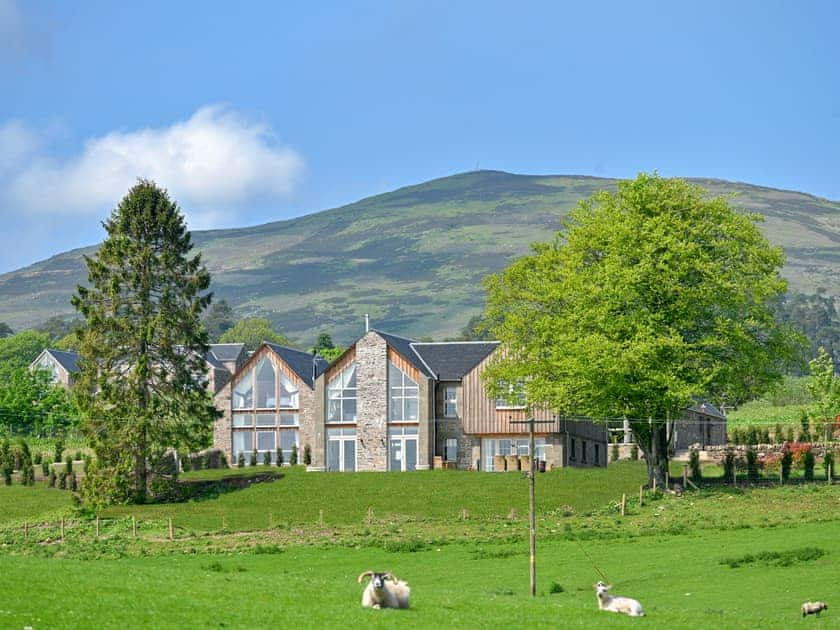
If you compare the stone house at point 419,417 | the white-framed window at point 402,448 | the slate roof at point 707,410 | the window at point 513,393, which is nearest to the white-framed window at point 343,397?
the stone house at point 419,417

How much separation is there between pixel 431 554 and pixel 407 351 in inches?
1370

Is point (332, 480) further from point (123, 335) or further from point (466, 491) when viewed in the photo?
point (123, 335)

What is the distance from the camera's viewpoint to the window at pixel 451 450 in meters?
80.4

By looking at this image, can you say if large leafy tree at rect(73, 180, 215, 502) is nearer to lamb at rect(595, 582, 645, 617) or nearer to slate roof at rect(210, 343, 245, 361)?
lamb at rect(595, 582, 645, 617)

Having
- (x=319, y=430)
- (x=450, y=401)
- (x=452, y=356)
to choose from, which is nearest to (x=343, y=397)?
(x=319, y=430)

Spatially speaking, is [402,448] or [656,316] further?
[402,448]

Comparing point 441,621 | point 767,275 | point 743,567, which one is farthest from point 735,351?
point 441,621

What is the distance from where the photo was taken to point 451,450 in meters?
80.6

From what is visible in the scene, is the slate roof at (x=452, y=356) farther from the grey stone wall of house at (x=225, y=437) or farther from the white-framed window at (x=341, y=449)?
the grey stone wall of house at (x=225, y=437)

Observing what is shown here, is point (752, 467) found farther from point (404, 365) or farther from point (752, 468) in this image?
point (404, 365)

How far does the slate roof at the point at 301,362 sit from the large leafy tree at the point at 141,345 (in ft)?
52.3

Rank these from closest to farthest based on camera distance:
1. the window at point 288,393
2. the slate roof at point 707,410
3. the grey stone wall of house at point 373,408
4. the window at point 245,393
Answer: the grey stone wall of house at point 373,408 < the window at point 288,393 < the window at point 245,393 < the slate roof at point 707,410

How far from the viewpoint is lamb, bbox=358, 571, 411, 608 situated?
2745 cm

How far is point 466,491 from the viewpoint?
67938 millimetres
